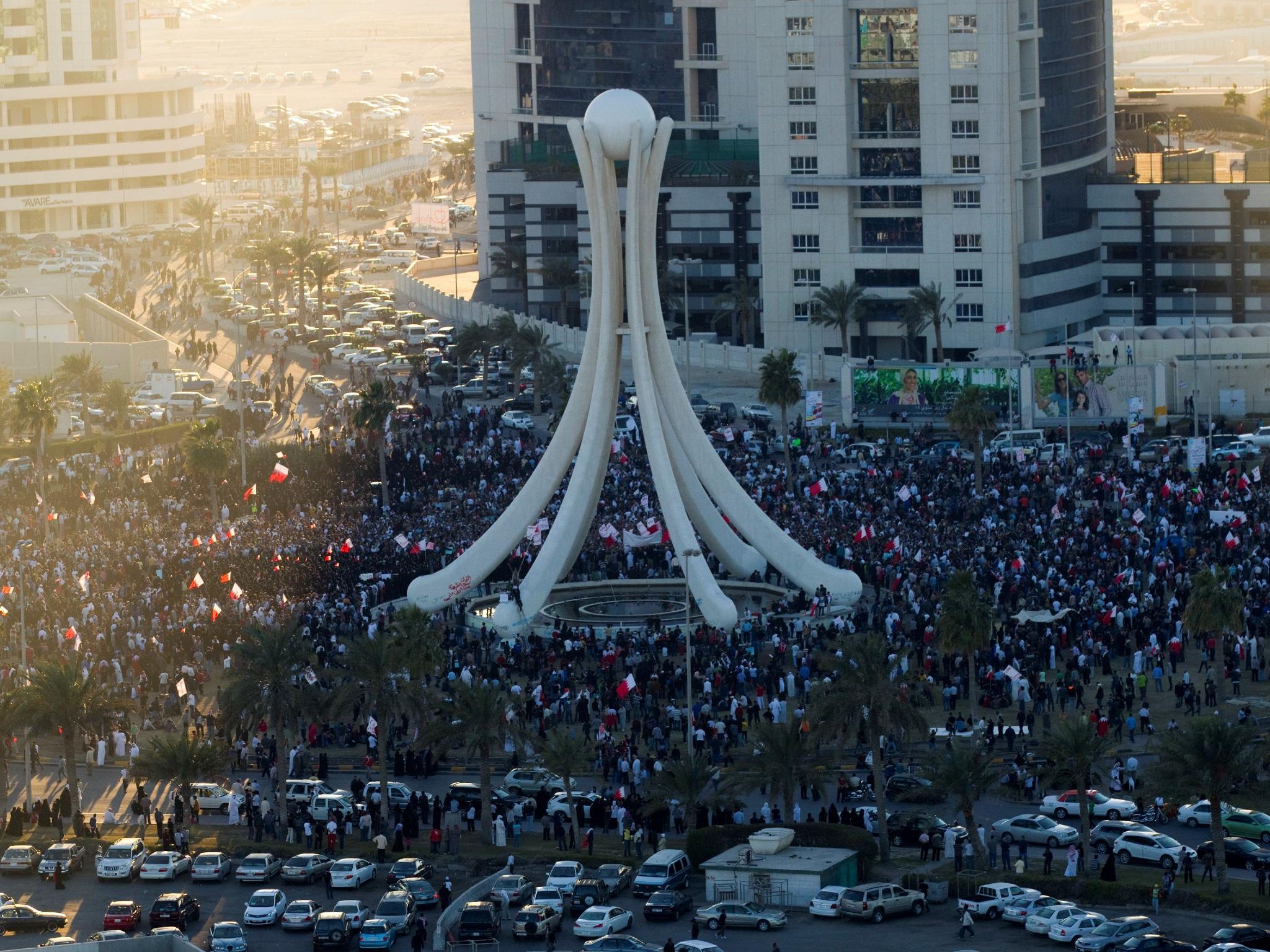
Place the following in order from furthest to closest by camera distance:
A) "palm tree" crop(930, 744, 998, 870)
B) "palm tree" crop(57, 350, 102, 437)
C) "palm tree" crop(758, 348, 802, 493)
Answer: "palm tree" crop(57, 350, 102, 437), "palm tree" crop(758, 348, 802, 493), "palm tree" crop(930, 744, 998, 870)

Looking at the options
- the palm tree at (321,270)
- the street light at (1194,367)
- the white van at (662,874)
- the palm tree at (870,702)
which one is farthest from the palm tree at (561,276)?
the white van at (662,874)

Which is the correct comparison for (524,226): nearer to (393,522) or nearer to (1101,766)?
(393,522)

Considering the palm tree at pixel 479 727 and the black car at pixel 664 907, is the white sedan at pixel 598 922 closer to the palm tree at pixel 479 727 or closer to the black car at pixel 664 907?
the black car at pixel 664 907

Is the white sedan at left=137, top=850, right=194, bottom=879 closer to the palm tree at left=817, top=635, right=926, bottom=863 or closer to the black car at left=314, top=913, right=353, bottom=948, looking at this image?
the black car at left=314, top=913, right=353, bottom=948

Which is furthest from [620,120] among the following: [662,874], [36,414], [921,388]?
[36,414]

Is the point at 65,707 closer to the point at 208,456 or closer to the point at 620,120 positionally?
the point at 620,120

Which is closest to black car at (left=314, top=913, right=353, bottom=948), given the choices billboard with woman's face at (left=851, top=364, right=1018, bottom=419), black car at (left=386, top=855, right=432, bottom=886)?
black car at (left=386, top=855, right=432, bottom=886)

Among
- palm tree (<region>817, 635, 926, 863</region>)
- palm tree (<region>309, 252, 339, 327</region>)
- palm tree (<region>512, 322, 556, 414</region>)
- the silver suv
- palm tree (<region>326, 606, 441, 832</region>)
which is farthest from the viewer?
palm tree (<region>309, 252, 339, 327</region>)
